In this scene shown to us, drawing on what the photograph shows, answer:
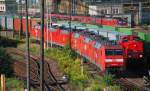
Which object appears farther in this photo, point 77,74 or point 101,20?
point 101,20

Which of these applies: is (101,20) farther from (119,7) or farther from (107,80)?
(107,80)

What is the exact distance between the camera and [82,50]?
153ft

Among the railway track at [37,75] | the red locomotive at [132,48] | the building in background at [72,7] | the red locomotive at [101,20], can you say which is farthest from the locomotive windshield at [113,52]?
the building in background at [72,7]

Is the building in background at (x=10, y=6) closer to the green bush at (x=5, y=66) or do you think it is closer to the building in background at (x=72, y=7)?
the building in background at (x=72, y=7)

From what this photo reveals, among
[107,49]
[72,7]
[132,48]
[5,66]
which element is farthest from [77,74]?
[72,7]

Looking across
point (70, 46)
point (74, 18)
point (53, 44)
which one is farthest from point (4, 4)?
point (70, 46)

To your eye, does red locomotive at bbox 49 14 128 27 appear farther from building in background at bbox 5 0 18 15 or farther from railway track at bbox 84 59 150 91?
building in background at bbox 5 0 18 15

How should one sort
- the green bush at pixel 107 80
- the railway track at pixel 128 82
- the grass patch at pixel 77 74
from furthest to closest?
the railway track at pixel 128 82
the green bush at pixel 107 80
the grass patch at pixel 77 74

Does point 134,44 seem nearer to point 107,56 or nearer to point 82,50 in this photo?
point 107,56

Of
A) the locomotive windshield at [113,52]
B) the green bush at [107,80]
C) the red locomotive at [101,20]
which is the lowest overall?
the green bush at [107,80]

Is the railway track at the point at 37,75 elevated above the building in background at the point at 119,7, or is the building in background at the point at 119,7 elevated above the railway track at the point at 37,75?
the building in background at the point at 119,7

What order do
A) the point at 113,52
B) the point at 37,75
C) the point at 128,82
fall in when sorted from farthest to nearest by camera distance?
the point at 37,75 → the point at 113,52 → the point at 128,82

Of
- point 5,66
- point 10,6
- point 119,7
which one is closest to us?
point 5,66

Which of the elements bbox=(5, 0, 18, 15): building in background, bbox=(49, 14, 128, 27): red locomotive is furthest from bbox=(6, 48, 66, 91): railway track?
bbox=(5, 0, 18, 15): building in background
